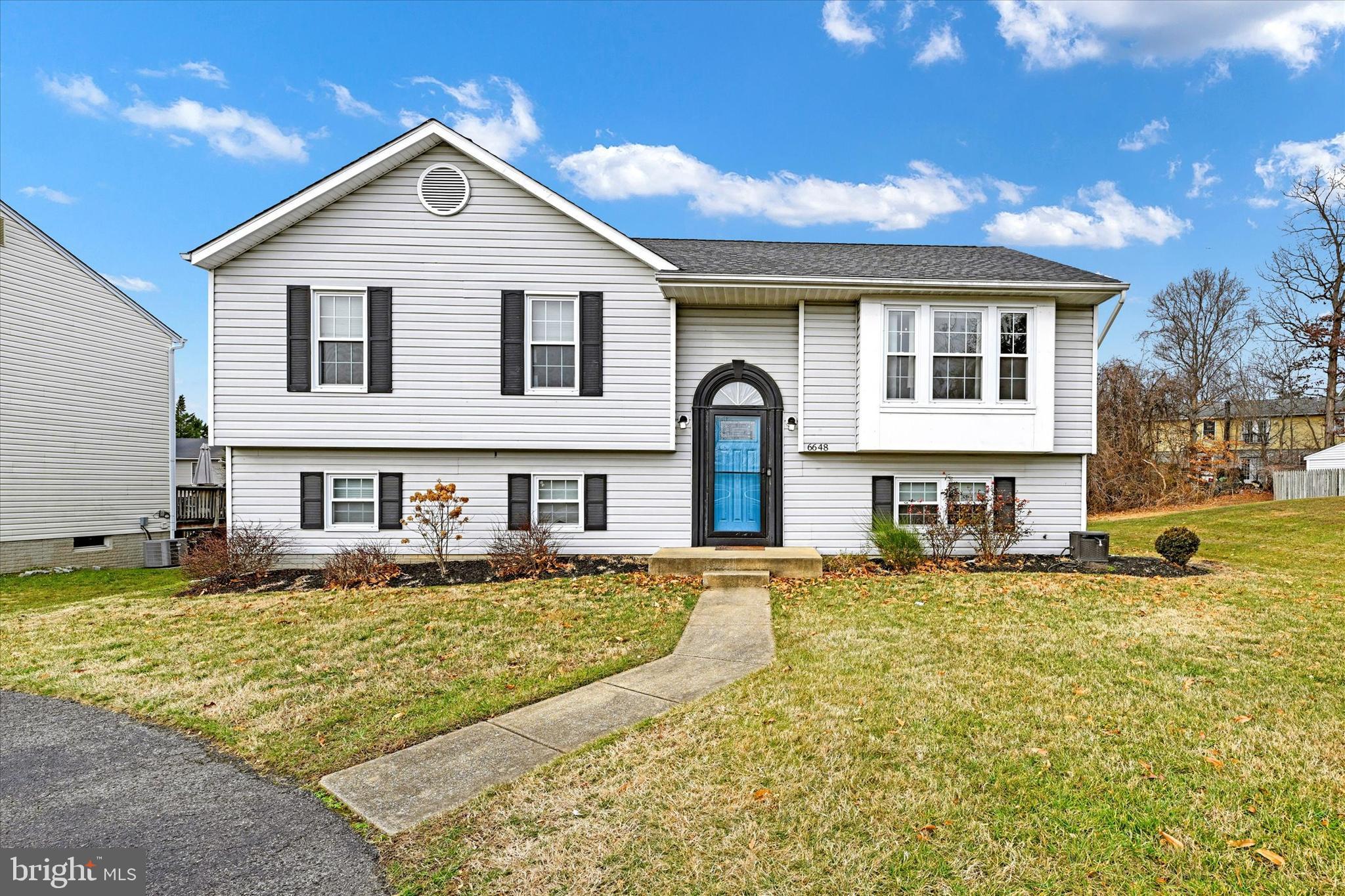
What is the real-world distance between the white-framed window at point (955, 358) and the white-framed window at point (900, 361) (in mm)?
359

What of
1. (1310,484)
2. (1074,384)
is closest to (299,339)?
(1074,384)

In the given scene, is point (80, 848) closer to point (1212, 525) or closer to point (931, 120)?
point (931, 120)

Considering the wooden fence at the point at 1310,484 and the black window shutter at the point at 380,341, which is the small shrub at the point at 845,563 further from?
the wooden fence at the point at 1310,484

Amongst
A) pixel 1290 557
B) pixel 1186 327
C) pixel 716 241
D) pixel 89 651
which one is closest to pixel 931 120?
pixel 716 241

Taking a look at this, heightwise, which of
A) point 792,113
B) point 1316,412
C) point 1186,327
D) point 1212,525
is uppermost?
point 792,113

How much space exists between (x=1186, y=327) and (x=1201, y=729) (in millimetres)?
37539

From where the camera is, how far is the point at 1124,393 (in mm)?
26969

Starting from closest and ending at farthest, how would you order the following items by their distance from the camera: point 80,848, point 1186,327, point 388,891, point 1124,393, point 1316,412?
point 388,891
point 80,848
point 1124,393
point 1186,327
point 1316,412

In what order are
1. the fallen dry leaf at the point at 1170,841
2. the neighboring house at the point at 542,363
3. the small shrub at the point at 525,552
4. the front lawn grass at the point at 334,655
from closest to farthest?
the fallen dry leaf at the point at 1170,841 < the front lawn grass at the point at 334,655 < the small shrub at the point at 525,552 < the neighboring house at the point at 542,363

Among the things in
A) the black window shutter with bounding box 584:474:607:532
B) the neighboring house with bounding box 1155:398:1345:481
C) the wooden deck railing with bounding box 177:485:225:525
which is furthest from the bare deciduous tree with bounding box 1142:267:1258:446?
the wooden deck railing with bounding box 177:485:225:525

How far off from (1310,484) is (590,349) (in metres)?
28.4

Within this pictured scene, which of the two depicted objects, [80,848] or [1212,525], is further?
[1212,525]

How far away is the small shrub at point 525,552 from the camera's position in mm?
10086

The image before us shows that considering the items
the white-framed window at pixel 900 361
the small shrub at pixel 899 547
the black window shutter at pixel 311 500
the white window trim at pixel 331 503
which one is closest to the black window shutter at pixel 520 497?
the white window trim at pixel 331 503
